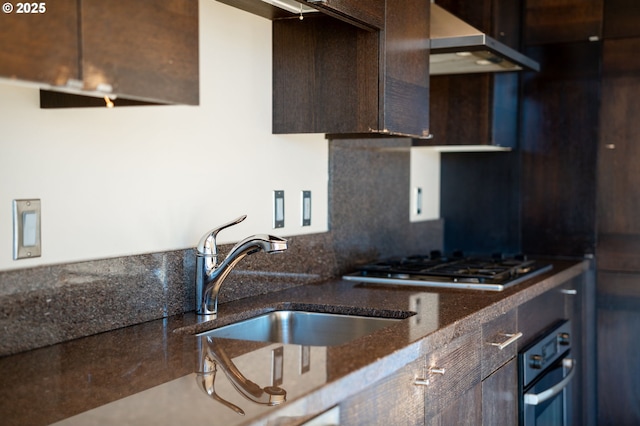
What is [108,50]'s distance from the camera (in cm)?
140

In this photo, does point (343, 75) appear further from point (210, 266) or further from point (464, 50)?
point (210, 266)

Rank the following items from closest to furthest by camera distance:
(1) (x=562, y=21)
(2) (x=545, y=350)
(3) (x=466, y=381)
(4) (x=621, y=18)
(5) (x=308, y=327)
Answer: (3) (x=466, y=381) < (5) (x=308, y=327) < (2) (x=545, y=350) < (4) (x=621, y=18) < (1) (x=562, y=21)

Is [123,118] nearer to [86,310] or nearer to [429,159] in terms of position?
[86,310]

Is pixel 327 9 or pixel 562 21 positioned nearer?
pixel 327 9

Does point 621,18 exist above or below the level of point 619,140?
above

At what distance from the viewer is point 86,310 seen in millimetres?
1817

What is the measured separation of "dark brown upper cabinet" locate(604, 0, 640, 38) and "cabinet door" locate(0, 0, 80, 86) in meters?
3.00

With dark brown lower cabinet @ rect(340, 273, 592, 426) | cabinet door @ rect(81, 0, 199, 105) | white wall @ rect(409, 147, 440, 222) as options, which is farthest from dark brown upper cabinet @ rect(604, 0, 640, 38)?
cabinet door @ rect(81, 0, 199, 105)

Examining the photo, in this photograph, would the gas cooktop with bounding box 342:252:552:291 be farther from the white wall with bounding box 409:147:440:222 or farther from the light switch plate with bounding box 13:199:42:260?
the light switch plate with bounding box 13:199:42:260

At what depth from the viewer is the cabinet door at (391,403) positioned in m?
1.56

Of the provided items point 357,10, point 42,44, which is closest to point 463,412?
point 357,10

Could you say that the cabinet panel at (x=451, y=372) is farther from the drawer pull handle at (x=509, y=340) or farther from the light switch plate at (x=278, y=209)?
the light switch plate at (x=278, y=209)

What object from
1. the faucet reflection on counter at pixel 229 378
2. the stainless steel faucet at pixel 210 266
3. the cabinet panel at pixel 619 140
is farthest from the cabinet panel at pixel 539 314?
the faucet reflection on counter at pixel 229 378

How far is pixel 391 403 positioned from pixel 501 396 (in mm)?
886
